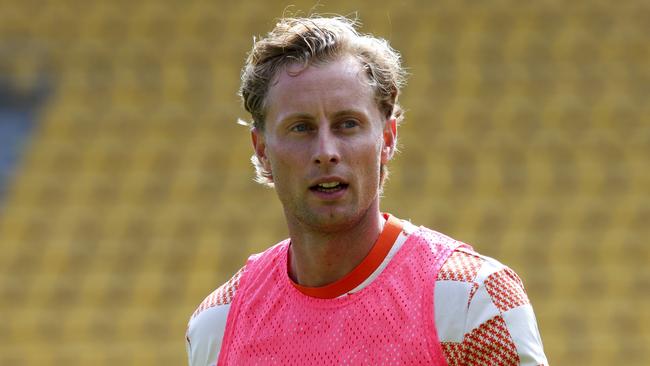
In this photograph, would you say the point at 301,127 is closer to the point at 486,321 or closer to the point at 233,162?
the point at 486,321

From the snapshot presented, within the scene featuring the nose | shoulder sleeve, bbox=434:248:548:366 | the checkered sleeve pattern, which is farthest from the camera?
the checkered sleeve pattern

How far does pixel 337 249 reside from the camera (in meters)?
2.03

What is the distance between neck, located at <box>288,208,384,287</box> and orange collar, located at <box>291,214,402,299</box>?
0.02 meters

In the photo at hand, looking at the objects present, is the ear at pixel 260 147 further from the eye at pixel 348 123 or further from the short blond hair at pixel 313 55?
the eye at pixel 348 123

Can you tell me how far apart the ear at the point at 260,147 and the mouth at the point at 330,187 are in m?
0.19

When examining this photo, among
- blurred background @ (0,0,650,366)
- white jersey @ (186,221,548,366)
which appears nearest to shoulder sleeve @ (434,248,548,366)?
white jersey @ (186,221,548,366)

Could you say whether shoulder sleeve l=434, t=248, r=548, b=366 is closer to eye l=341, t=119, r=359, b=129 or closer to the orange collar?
the orange collar

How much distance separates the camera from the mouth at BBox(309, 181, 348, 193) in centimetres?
196

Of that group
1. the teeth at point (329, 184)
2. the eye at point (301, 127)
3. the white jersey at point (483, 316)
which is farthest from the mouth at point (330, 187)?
the white jersey at point (483, 316)

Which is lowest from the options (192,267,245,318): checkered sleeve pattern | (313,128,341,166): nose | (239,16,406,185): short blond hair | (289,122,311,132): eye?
(192,267,245,318): checkered sleeve pattern

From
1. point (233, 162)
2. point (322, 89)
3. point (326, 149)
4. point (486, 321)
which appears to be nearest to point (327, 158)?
point (326, 149)

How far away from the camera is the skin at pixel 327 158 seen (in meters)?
1.96

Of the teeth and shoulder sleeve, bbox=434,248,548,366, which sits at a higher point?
the teeth

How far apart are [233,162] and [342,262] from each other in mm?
5506
